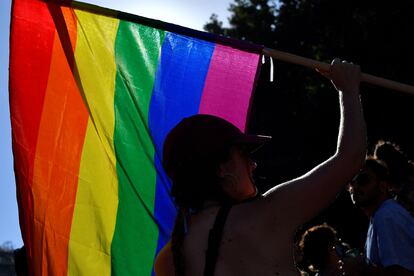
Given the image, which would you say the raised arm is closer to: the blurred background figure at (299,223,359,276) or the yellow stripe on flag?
the yellow stripe on flag

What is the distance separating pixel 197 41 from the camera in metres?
3.89

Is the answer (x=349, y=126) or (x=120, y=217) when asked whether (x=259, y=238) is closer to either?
(x=349, y=126)

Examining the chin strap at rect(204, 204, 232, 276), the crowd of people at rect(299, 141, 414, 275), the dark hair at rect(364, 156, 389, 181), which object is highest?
the chin strap at rect(204, 204, 232, 276)

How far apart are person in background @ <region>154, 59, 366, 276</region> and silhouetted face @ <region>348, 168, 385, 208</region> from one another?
6.85ft

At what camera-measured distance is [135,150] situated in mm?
3742

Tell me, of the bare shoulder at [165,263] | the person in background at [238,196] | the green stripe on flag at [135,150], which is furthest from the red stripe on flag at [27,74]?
the person in background at [238,196]

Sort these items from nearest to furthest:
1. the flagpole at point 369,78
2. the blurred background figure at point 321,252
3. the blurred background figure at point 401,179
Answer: the flagpole at point 369,78 → the blurred background figure at point 401,179 → the blurred background figure at point 321,252

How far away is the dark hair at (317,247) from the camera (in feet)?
17.1

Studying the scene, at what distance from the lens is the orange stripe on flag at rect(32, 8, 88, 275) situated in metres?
3.49

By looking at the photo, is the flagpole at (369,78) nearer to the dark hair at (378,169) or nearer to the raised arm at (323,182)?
the raised arm at (323,182)

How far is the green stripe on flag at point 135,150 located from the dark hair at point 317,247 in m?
1.90

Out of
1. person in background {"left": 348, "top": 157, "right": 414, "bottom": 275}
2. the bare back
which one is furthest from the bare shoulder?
person in background {"left": 348, "top": 157, "right": 414, "bottom": 275}

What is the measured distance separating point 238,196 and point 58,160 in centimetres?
143

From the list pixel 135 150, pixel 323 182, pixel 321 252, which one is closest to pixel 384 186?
pixel 321 252
